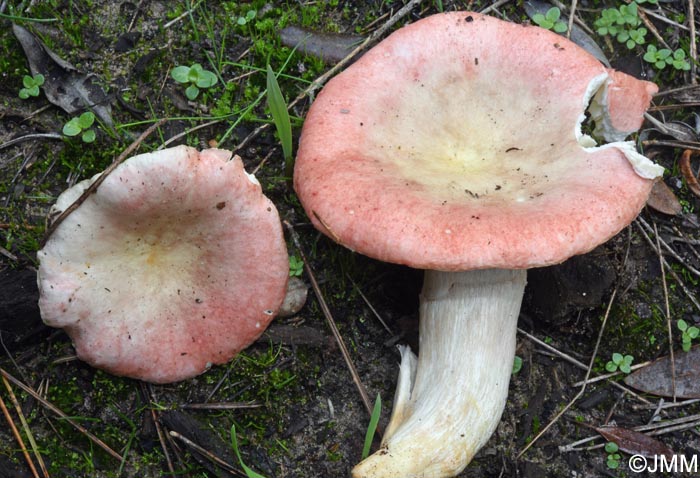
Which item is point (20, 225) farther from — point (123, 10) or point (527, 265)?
point (527, 265)

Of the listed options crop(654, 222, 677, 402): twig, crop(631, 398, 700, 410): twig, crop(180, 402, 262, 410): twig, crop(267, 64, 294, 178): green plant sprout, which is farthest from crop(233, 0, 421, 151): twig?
crop(631, 398, 700, 410): twig

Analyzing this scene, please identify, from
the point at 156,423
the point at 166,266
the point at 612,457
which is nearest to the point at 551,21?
the point at 612,457

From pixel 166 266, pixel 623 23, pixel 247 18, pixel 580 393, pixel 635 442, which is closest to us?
pixel 166 266

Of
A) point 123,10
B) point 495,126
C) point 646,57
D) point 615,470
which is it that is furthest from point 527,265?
point 123,10

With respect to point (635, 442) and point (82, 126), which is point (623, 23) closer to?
point (635, 442)

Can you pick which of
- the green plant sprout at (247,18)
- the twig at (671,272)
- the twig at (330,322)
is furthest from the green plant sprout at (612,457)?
the green plant sprout at (247,18)

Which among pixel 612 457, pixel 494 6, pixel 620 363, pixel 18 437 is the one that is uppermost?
pixel 494 6
